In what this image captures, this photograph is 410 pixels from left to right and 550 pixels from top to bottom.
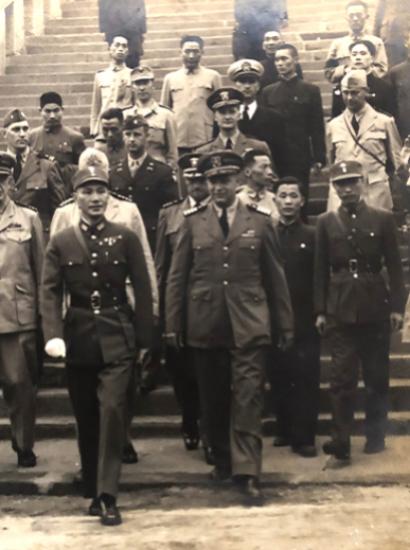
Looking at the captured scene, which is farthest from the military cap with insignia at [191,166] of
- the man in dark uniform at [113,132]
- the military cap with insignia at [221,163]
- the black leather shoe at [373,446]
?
the black leather shoe at [373,446]

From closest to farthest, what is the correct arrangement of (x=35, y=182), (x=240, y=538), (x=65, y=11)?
1. (x=240, y=538)
2. (x=35, y=182)
3. (x=65, y=11)

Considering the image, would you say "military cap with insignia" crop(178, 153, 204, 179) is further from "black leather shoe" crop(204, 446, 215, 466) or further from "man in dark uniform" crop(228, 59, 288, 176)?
"black leather shoe" crop(204, 446, 215, 466)

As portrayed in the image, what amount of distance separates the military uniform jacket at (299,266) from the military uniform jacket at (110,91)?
153 inches

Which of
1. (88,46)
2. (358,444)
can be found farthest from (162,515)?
(88,46)

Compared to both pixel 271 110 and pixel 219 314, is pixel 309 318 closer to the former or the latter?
pixel 219 314

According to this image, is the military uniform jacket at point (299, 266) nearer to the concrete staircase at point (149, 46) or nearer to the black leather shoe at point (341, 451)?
the black leather shoe at point (341, 451)

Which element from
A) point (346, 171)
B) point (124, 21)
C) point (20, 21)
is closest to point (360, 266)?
point (346, 171)

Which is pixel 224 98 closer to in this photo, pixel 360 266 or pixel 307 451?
pixel 360 266

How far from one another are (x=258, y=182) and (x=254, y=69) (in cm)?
172

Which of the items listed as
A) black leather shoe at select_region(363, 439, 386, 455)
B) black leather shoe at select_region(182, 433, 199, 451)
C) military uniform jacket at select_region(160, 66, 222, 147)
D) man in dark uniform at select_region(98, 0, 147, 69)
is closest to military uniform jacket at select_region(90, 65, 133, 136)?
military uniform jacket at select_region(160, 66, 222, 147)

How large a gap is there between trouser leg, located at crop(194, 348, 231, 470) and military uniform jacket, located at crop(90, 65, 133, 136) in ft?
15.3

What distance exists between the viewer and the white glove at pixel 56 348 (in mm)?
8195

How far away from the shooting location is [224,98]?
34.3ft

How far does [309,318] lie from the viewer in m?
9.58
